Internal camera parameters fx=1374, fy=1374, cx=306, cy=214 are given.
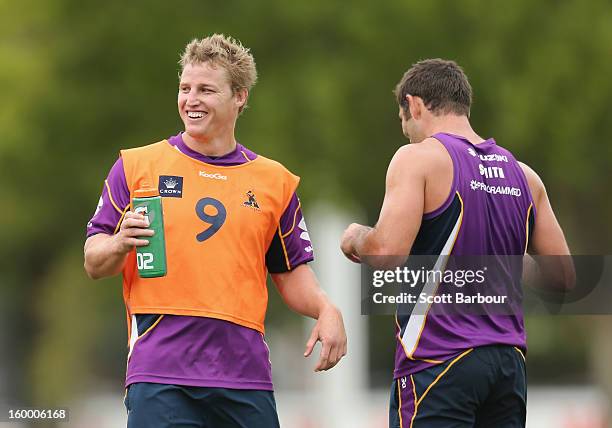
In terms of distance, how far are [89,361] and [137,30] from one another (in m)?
6.75

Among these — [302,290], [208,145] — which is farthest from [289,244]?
[208,145]

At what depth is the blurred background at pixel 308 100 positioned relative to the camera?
13.7 meters

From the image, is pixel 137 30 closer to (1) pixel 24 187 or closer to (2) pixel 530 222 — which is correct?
(1) pixel 24 187

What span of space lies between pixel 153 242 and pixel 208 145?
796 mm

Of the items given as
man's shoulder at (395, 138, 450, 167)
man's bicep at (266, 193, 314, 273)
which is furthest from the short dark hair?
man's bicep at (266, 193, 314, 273)

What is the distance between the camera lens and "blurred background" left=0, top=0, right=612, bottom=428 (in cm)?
1371

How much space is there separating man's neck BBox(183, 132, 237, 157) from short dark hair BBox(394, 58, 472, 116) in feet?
3.10

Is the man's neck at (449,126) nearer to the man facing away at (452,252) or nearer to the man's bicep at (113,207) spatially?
the man facing away at (452,252)

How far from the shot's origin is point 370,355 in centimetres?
2288

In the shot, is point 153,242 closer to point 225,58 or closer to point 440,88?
point 225,58

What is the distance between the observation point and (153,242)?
6.04 metres

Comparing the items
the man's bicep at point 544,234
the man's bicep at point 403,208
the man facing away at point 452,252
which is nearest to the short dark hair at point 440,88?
the man facing away at point 452,252

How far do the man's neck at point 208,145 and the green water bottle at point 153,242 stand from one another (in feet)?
2.13

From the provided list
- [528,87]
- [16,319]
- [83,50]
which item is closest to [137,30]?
[83,50]
